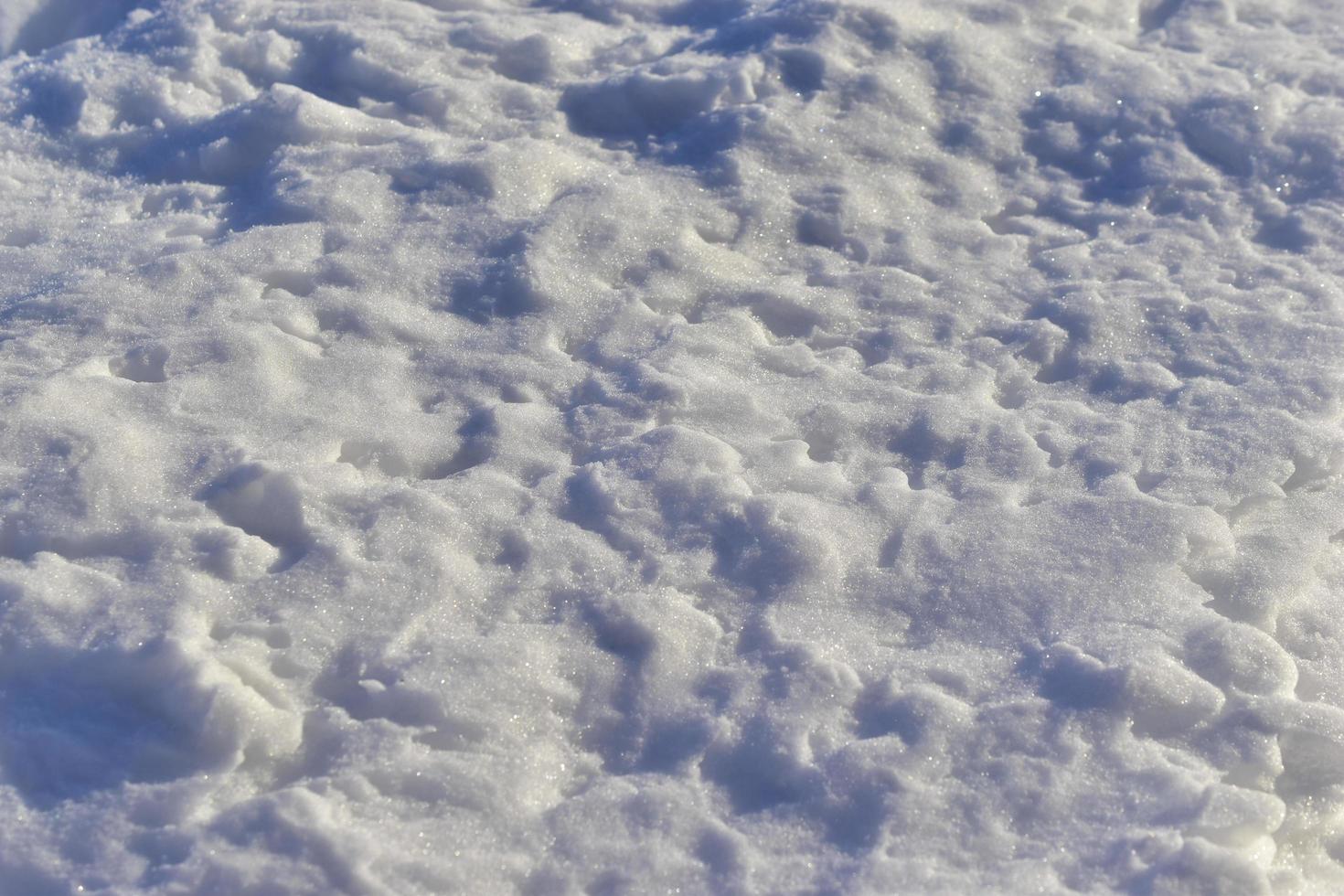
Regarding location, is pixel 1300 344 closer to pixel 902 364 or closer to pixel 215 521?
pixel 902 364

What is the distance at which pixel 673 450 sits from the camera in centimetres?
236

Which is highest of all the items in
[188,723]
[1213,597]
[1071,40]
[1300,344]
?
[1071,40]

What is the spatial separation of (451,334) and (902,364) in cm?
106

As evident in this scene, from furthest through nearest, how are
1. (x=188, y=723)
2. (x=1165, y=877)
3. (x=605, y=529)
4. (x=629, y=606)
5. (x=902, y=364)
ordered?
(x=902, y=364)
(x=605, y=529)
(x=629, y=606)
(x=188, y=723)
(x=1165, y=877)

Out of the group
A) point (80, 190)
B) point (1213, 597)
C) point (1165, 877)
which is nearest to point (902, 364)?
point (1213, 597)

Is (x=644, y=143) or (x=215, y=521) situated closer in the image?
(x=215, y=521)

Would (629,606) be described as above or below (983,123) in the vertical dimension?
below

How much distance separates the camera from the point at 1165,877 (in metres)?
1.67

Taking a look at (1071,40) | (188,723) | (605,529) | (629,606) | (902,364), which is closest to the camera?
(188,723)

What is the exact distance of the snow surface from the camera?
5.78 ft

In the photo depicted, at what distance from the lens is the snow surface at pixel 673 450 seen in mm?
1762

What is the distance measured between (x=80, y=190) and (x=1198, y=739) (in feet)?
10.0

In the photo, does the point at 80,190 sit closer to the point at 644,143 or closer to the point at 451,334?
the point at 451,334

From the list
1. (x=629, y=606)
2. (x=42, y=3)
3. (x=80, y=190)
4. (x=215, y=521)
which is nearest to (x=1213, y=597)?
(x=629, y=606)
